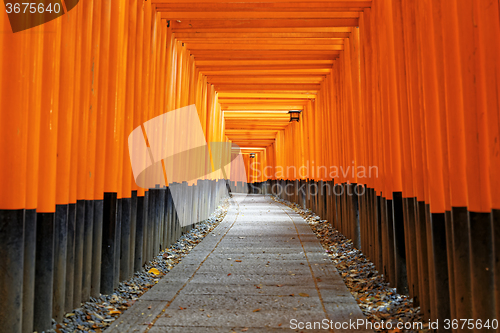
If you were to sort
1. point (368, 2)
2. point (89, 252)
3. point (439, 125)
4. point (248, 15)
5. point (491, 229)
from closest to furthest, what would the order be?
point (491, 229) → point (439, 125) → point (89, 252) → point (368, 2) → point (248, 15)

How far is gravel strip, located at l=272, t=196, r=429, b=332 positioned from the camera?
12.9ft

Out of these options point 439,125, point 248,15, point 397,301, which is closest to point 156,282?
point 397,301

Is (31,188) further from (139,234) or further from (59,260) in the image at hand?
(139,234)

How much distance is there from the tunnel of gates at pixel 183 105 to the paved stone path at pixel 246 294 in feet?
2.27

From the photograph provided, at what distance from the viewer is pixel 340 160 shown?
9141 mm

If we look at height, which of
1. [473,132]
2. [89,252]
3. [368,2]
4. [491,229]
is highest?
[368,2]

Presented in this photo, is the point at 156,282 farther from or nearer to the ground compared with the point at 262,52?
nearer to the ground

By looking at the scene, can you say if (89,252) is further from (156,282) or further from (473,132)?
(473,132)

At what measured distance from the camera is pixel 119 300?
4.53m

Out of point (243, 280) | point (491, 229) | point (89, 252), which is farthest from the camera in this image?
point (243, 280)

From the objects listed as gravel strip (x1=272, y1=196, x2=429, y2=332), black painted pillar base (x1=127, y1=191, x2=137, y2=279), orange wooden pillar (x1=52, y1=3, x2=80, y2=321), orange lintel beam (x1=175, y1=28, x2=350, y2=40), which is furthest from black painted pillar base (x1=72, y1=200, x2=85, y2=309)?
orange lintel beam (x1=175, y1=28, x2=350, y2=40)

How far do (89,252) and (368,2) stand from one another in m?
5.96

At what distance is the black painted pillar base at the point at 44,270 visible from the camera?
3.33 meters

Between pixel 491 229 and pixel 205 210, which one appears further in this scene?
pixel 205 210
